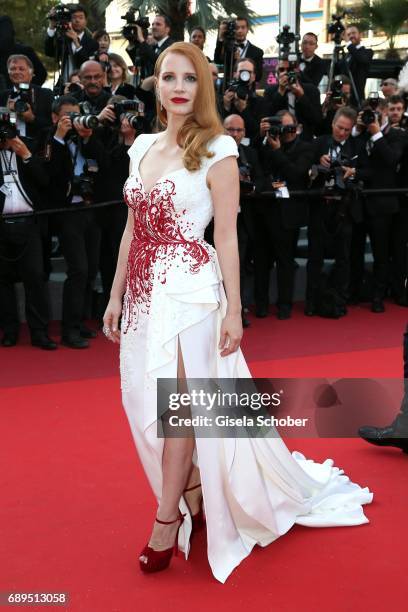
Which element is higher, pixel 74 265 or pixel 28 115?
pixel 28 115

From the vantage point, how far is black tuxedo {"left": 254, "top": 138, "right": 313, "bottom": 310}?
22.5 feet

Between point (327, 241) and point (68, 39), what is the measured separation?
303 centimetres

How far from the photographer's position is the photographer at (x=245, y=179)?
258 inches

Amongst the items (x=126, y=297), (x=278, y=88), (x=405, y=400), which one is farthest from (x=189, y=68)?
(x=278, y=88)

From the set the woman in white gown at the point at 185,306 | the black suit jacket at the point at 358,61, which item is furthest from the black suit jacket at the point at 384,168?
the woman in white gown at the point at 185,306

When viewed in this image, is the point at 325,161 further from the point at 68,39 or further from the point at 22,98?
the point at 68,39

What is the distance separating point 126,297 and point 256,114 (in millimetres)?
4807

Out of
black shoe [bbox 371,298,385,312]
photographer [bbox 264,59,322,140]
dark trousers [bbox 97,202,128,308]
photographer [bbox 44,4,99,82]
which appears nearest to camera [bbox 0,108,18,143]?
dark trousers [bbox 97,202,128,308]

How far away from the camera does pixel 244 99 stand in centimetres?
727

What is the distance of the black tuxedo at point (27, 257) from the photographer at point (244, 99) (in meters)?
1.92

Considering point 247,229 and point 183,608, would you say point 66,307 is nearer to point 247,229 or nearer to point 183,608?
point 247,229

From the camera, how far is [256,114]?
748 centimetres

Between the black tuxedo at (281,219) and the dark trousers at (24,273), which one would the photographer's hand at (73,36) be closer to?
the black tuxedo at (281,219)

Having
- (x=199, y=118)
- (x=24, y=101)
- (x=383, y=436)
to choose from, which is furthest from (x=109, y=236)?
(x=199, y=118)
